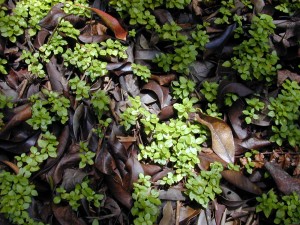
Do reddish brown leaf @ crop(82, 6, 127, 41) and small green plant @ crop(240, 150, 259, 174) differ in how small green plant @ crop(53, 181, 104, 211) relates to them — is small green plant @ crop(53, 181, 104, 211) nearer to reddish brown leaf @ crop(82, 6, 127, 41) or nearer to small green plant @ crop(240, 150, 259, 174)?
small green plant @ crop(240, 150, 259, 174)

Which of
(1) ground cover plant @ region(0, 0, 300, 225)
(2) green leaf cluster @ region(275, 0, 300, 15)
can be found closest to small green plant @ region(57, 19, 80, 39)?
(1) ground cover plant @ region(0, 0, 300, 225)

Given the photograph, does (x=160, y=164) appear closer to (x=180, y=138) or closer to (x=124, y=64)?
(x=180, y=138)

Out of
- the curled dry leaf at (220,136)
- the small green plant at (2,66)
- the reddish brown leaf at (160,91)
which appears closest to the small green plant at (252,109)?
the curled dry leaf at (220,136)

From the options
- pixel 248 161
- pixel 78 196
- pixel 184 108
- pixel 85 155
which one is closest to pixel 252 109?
pixel 248 161

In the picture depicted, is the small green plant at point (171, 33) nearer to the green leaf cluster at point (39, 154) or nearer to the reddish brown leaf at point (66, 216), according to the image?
the green leaf cluster at point (39, 154)

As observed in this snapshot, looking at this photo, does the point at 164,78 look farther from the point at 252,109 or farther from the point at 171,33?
the point at 252,109

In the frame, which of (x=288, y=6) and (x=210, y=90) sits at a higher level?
(x=288, y=6)
